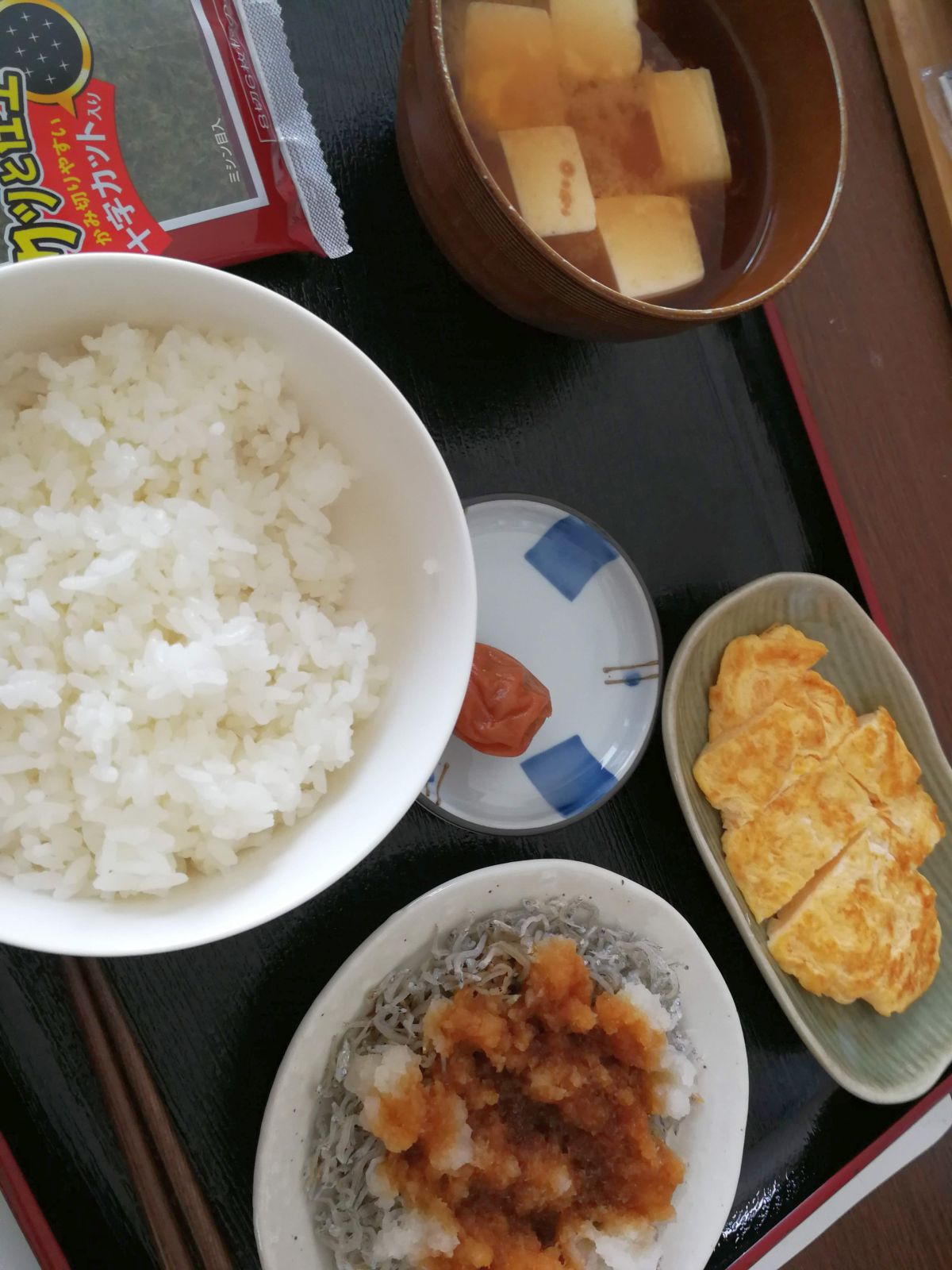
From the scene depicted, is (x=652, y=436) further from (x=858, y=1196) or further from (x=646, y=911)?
(x=858, y=1196)

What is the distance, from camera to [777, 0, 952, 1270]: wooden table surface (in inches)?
72.5

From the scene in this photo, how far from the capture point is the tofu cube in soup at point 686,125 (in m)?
1.43

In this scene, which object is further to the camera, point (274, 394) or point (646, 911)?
point (646, 911)

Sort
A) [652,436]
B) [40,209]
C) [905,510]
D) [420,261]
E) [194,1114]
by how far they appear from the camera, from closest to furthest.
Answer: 1. [40,209]
2. [194,1114]
3. [420,261]
4. [652,436]
5. [905,510]

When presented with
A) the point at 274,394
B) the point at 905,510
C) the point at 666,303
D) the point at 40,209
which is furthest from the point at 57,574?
the point at 905,510

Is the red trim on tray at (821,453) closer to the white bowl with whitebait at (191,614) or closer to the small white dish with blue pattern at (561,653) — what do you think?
the small white dish with blue pattern at (561,653)

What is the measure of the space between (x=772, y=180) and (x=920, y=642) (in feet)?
3.39

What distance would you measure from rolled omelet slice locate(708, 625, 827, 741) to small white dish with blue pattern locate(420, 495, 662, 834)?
0.14 meters

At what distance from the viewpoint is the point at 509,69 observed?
1.35 metres

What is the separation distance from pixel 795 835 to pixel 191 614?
1.22 metres

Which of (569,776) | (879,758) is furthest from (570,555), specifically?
(879,758)

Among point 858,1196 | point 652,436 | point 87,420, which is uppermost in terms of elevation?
point 87,420

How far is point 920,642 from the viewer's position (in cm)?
197

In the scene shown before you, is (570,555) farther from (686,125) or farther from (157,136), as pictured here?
(157,136)
